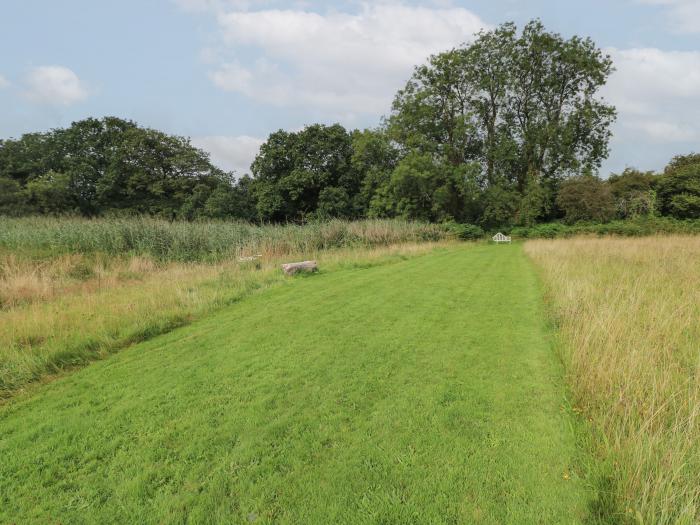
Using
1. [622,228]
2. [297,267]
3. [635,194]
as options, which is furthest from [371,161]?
[297,267]

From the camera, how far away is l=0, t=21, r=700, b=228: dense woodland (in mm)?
32844

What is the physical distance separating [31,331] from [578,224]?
113 feet

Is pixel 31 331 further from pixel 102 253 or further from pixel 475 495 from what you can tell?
pixel 102 253

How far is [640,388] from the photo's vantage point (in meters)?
2.89

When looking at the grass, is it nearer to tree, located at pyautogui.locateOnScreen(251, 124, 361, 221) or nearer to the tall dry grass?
the tall dry grass

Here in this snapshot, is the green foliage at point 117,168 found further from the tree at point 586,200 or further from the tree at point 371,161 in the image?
the tree at point 586,200

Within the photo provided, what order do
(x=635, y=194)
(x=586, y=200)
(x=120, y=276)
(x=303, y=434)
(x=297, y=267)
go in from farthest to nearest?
(x=635, y=194)
(x=586, y=200)
(x=297, y=267)
(x=120, y=276)
(x=303, y=434)

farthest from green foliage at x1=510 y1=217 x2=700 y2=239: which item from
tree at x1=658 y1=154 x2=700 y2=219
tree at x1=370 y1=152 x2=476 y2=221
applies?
tree at x1=370 y1=152 x2=476 y2=221

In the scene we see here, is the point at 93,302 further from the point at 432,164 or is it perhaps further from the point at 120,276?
the point at 432,164

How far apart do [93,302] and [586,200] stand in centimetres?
3514

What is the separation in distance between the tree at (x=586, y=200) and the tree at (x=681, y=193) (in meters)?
4.95

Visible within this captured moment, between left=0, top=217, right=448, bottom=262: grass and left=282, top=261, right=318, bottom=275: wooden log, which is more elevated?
left=0, top=217, right=448, bottom=262: grass

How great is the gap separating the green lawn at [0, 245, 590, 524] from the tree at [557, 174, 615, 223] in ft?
103

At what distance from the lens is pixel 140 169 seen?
41.3 metres
